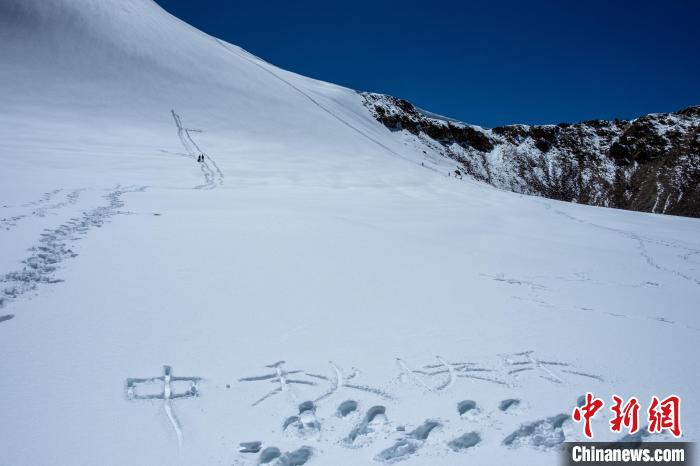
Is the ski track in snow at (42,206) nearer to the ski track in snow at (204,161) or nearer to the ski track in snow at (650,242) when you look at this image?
the ski track in snow at (204,161)

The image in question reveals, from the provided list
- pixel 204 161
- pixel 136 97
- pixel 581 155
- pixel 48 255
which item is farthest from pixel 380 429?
pixel 581 155

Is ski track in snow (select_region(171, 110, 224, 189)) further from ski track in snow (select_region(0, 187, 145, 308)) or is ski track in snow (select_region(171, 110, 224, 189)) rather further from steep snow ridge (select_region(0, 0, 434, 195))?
ski track in snow (select_region(0, 187, 145, 308))

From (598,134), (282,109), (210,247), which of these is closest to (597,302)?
(210,247)

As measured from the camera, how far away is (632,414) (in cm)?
297

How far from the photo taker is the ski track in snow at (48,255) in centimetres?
399

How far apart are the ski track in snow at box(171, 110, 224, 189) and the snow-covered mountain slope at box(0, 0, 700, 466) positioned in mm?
1998

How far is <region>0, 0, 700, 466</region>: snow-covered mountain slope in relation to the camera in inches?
101

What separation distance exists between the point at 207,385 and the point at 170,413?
12.6 inches

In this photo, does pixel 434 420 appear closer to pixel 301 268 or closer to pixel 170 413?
pixel 170 413

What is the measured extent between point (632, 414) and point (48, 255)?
6.14m

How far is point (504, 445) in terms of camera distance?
2646 millimetres

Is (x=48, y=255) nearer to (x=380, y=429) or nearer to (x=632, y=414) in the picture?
(x=380, y=429)

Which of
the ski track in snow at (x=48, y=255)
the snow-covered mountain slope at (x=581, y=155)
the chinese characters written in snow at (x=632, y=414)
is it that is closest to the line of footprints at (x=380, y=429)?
the chinese characters written in snow at (x=632, y=414)

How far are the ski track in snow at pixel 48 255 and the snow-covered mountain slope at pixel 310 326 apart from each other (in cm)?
3
